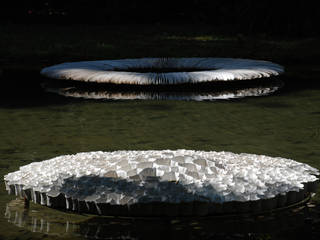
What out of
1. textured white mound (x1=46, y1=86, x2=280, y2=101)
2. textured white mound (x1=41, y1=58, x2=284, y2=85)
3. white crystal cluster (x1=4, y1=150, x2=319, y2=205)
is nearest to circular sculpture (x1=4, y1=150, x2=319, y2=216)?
white crystal cluster (x1=4, y1=150, x2=319, y2=205)

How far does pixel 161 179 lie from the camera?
2.41m

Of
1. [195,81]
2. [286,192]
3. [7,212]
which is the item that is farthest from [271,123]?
[7,212]

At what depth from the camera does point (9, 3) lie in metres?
11.9

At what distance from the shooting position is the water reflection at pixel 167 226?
89.2 inches

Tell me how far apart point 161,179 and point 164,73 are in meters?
3.14

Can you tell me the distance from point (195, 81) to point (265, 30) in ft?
16.1

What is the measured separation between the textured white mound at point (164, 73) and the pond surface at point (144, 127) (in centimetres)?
32

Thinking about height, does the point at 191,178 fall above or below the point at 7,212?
above

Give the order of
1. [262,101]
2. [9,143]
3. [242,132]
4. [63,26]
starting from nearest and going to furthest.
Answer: [9,143]
[242,132]
[262,101]
[63,26]

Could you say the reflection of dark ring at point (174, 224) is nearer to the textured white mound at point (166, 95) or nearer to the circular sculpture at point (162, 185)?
the circular sculpture at point (162, 185)

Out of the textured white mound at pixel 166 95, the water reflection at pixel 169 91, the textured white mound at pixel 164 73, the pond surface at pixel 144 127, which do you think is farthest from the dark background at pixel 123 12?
the pond surface at pixel 144 127

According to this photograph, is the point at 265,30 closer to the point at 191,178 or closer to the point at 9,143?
the point at 9,143

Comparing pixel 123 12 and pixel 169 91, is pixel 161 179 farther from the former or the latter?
pixel 123 12

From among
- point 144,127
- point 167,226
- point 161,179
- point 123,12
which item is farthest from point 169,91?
point 123,12
